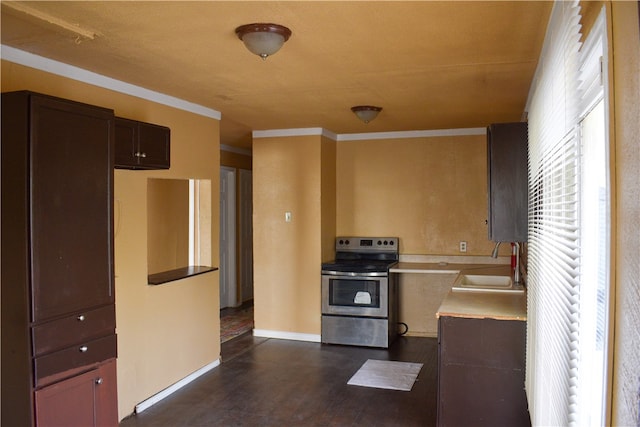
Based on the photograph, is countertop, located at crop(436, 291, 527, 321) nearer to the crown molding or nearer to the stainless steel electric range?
the stainless steel electric range

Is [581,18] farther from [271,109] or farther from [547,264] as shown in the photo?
[271,109]

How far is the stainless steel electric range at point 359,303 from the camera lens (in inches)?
208

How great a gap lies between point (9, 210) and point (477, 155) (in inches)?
176

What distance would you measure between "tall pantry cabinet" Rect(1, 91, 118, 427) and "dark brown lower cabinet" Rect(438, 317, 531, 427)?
1.88 meters

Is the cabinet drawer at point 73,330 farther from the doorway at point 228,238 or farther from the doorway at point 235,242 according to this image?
the doorway at point 228,238

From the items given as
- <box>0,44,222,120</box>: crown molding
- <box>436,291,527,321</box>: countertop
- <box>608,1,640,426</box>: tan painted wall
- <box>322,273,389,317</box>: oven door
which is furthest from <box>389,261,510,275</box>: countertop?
<box>608,1,640,426</box>: tan painted wall

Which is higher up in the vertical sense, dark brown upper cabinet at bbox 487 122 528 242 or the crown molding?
the crown molding

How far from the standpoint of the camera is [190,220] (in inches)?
191

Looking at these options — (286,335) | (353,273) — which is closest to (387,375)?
(353,273)

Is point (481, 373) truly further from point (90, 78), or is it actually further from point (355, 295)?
point (90, 78)

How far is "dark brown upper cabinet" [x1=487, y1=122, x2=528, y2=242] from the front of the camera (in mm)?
3125

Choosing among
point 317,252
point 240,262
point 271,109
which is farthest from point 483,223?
point 240,262

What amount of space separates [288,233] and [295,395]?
2039mm

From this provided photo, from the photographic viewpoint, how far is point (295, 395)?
3990mm
